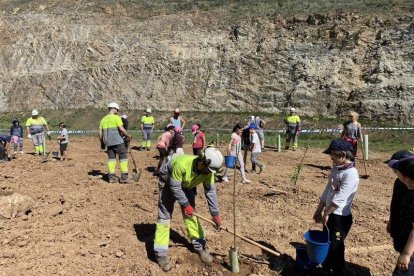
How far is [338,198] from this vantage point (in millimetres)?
4809

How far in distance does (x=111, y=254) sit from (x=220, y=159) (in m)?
2.15

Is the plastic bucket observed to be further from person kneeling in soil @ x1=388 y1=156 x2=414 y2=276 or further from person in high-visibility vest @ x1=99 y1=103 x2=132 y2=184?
person in high-visibility vest @ x1=99 y1=103 x2=132 y2=184

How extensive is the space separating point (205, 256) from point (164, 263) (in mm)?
568

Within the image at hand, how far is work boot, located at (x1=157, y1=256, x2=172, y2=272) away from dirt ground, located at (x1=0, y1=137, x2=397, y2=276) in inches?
4.8

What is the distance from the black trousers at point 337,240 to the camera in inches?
194

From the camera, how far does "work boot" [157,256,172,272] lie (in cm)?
539

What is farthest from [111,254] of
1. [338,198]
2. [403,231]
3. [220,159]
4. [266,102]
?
[266,102]

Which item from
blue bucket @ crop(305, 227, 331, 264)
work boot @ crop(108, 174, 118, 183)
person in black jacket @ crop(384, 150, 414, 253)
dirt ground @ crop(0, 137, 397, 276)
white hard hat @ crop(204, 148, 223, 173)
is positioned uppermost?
white hard hat @ crop(204, 148, 223, 173)

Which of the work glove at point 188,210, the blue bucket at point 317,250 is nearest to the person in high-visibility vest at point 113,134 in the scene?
the work glove at point 188,210

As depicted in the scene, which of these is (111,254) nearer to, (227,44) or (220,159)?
(220,159)

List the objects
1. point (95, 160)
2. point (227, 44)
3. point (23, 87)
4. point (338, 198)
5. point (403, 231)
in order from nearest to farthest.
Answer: point (403, 231), point (338, 198), point (95, 160), point (227, 44), point (23, 87)

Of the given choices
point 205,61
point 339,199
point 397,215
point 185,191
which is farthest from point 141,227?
point 205,61

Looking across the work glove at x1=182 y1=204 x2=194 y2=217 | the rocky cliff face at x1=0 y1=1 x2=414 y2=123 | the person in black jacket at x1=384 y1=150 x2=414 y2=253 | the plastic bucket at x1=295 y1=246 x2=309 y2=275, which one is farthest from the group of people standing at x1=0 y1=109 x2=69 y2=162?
the rocky cliff face at x1=0 y1=1 x2=414 y2=123

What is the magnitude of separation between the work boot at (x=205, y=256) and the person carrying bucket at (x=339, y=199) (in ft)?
4.94
